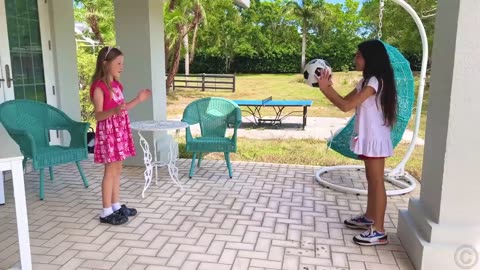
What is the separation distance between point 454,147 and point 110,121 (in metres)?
2.30

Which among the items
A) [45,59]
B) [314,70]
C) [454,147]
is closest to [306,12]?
[45,59]

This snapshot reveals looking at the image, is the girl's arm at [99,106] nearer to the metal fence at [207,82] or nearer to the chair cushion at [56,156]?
the chair cushion at [56,156]

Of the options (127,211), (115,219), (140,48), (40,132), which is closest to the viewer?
(115,219)

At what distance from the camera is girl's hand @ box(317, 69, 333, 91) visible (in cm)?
260

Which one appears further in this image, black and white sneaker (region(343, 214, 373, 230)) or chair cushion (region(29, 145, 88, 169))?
chair cushion (region(29, 145, 88, 169))

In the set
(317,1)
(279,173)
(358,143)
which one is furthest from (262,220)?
(317,1)

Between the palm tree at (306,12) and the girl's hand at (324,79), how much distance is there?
2477 cm

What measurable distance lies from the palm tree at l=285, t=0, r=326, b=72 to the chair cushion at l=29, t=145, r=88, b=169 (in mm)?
24229

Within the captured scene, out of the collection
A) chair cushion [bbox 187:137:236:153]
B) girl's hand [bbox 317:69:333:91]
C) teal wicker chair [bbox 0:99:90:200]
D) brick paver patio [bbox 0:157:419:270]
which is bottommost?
brick paver patio [bbox 0:157:419:270]

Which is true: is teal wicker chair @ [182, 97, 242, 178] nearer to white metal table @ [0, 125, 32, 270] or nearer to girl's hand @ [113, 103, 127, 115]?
girl's hand @ [113, 103, 127, 115]

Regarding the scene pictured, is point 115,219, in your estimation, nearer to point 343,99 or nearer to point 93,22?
point 343,99

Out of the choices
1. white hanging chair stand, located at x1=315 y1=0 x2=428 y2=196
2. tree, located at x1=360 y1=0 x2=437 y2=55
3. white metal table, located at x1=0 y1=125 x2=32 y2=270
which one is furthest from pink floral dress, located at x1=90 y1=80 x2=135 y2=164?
tree, located at x1=360 y1=0 x2=437 y2=55

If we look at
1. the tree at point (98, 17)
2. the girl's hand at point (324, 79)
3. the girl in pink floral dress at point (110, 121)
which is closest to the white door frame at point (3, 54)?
the girl in pink floral dress at point (110, 121)

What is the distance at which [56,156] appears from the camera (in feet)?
11.9
